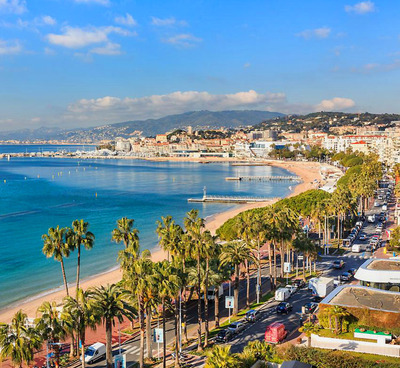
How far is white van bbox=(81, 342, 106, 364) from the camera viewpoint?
2378 cm

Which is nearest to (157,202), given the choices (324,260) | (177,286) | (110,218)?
(110,218)

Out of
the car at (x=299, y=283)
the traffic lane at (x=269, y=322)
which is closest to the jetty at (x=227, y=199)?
the car at (x=299, y=283)

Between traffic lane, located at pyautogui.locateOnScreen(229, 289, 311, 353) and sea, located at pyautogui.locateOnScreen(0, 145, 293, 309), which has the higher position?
traffic lane, located at pyautogui.locateOnScreen(229, 289, 311, 353)

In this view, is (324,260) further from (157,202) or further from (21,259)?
(157,202)

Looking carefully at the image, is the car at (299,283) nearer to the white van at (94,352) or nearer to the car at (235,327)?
the car at (235,327)

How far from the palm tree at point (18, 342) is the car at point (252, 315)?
548 inches

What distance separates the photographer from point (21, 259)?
164 feet

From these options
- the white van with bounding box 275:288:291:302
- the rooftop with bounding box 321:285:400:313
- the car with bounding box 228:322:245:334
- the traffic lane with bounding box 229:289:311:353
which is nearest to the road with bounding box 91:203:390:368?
the traffic lane with bounding box 229:289:311:353

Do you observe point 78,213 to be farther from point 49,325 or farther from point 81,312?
point 81,312

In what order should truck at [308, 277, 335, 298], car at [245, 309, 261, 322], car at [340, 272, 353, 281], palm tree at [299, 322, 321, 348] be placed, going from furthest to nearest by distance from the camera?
car at [340, 272, 353, 281] → truck at [308, 277, 335, 298] → car at [245, 309, 261, 322] → palm tree at [299, 322, 321, 348]

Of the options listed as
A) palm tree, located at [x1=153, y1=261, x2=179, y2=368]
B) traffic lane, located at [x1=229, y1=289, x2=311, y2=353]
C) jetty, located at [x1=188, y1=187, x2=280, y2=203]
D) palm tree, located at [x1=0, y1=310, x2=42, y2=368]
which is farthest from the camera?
jetty, located at [x1=188, y1=187, x2=280, y2=203]

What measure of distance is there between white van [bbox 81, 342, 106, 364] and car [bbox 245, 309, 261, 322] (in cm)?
931

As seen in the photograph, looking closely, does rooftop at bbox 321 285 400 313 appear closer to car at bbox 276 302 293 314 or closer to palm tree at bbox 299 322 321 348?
palm tree at bbox 299 322 321 348

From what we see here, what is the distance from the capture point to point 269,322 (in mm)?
27906
